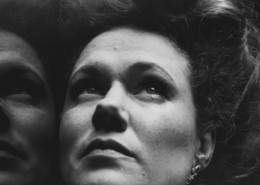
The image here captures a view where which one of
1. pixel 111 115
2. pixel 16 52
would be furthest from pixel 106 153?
pixel 16 52

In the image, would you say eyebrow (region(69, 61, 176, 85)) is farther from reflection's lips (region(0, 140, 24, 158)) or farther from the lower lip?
reflection's lips (region(0, 140, 24, 158))

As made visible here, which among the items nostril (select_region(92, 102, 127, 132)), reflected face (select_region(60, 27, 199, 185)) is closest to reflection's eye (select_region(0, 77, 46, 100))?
reflected face (select_region(60, 27, 199, 185))

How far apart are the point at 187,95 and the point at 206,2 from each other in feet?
1.28

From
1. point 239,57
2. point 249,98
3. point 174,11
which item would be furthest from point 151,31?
point 249,98

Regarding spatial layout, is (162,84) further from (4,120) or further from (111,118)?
(4,120)

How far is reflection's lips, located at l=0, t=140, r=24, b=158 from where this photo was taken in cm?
167

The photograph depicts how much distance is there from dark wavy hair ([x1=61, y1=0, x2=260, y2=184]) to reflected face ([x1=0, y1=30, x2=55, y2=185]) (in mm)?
177

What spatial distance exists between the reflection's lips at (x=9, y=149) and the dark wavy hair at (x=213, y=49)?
427 mm

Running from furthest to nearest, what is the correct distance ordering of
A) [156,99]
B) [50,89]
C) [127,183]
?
[50,89] < [156,99] < [127,183]

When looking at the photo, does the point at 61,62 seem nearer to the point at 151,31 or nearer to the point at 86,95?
the point at 86,95

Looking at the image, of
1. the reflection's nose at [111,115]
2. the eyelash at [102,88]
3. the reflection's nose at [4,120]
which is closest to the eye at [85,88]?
the eyelash at [102,88]

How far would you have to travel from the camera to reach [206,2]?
1770mm

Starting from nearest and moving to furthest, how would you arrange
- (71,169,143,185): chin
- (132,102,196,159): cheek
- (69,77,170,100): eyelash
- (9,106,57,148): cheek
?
(71,169,143,185): chin
(132,102,196,159): cheek
(69,77,170,100): eyelash
(9,106,57,148): cheek

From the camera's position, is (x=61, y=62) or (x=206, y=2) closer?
(x=206, y=2)
